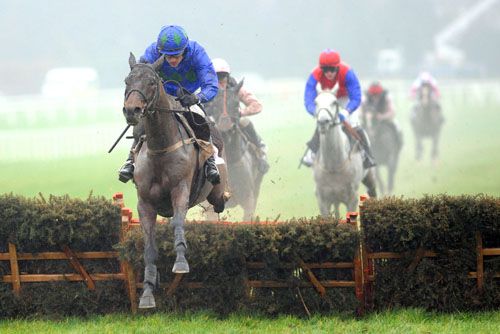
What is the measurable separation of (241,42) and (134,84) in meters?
49.0

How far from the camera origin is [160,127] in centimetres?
785

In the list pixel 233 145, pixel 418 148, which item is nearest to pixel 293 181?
pixel 418 148

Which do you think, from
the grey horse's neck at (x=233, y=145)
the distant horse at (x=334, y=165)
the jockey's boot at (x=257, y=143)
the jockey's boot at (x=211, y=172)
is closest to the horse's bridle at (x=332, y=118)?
the distant horse at (x=334, y=165)

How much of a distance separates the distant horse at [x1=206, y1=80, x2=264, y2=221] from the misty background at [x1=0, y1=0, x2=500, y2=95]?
89.4 feet

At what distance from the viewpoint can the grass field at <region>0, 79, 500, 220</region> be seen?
20969 millimetres

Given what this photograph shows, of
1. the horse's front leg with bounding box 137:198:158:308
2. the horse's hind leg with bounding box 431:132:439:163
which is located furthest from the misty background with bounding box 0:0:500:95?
the horse's front leg with bounding box 137:198:158:308

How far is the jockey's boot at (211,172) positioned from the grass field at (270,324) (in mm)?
1205

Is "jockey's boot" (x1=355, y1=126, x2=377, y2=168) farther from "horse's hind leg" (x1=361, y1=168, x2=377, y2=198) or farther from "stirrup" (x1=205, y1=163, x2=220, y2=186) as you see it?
"stirrup" (x1=205, y1=163, x2=220, y2=186)

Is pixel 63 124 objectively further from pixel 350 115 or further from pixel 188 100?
pixel 188 100

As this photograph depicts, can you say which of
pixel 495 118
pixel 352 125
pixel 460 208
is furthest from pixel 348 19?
pixel 460 208

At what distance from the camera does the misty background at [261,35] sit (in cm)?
4478

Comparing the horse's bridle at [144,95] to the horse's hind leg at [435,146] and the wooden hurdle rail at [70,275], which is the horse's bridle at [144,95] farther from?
the horse's hind leg at [435,146]

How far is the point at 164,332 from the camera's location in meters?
7.68

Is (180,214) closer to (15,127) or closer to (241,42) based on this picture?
(15,127)
